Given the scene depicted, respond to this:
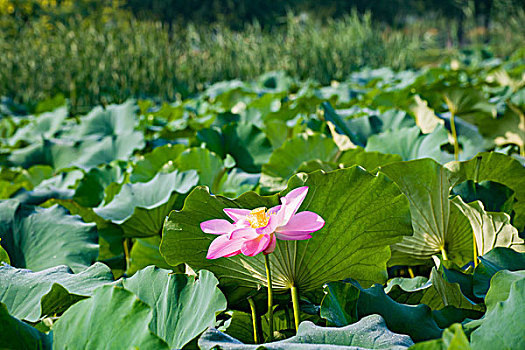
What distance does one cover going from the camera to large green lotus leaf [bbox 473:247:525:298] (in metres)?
0.74

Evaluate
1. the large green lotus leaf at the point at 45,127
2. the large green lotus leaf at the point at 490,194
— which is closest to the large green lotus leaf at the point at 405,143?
the large green lotus leaf at the point at 490,194

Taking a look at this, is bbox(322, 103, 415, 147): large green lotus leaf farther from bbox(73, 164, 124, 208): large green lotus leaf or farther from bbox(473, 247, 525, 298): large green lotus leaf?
bbox(473, 247, 525, 298): large green lotus leaf

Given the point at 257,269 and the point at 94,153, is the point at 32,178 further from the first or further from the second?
the point at 257,269

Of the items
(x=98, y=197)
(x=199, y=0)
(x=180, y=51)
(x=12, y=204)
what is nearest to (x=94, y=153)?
(x=98, y=197)

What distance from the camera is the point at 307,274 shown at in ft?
2.53

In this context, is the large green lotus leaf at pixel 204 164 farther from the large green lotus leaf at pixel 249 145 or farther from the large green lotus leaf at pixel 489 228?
the large green lotus leaf at pixel 489 228

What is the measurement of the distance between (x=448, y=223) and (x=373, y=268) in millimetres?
230

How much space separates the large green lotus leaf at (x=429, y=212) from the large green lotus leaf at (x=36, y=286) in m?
0.53

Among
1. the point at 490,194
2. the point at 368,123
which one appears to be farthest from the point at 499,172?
the point at 368,123

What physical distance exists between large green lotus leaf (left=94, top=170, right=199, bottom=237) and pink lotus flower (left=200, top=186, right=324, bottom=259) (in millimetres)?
548

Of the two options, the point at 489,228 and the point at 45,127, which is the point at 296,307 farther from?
the point at 45,127

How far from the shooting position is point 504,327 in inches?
20.1

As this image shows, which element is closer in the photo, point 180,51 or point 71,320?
point 71,320

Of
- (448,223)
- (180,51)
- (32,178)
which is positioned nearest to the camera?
(448,223)
